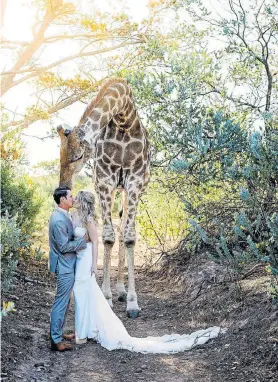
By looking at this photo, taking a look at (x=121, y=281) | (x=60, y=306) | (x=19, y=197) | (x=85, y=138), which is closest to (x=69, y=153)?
(x=85, y=138)

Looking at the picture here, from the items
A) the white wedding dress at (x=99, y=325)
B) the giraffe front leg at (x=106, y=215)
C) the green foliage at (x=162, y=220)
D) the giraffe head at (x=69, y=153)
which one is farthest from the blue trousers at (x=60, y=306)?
the green foliage at (x=162, y=220)

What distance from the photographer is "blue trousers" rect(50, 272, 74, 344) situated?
627 cm

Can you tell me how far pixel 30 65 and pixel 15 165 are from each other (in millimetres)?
4777

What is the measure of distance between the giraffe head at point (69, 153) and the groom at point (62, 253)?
42 cm

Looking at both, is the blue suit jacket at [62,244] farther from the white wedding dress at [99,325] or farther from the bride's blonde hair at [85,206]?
the bride's blonde hair at [85,206]

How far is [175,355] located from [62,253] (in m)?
1.67

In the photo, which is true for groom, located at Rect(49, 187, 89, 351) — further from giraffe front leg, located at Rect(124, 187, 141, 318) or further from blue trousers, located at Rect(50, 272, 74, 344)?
giraffe front leg, located at Rect(124, 187, 141, 318)

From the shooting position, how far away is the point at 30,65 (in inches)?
632

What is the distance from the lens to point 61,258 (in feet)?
21.5

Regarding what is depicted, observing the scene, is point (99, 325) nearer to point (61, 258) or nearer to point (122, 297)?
point (61, 258)

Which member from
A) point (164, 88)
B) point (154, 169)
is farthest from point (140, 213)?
point (164, 88)

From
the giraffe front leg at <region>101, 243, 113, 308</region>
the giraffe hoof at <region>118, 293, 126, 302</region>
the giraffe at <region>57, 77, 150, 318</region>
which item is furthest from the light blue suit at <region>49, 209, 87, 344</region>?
the giraffe hoof at <region>118, 293, 126, 302</region>

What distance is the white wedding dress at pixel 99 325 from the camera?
6457 millimetres

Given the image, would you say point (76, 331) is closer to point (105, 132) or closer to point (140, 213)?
point (105, 132)
